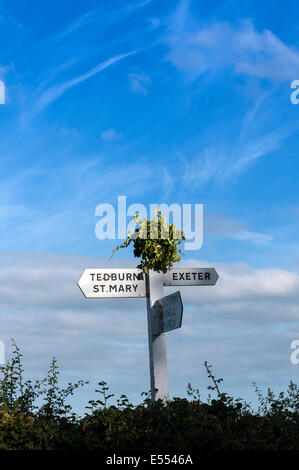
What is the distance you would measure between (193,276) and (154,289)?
2.82 ft

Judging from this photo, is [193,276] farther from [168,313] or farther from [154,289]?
[168,313]

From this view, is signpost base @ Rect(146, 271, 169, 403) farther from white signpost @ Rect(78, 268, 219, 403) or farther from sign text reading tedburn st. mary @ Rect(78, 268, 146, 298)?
sign text reading tedburn st. mary @ Rect(78, 268, 146, 298)

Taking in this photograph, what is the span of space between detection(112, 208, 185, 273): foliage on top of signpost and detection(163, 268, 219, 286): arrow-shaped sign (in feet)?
0.55

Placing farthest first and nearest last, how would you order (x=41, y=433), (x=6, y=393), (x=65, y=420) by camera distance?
1. (x=6, y=393)
2. (x=65, y=420)
3. (x=41, y=433)

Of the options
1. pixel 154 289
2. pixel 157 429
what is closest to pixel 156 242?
pixel 154 289

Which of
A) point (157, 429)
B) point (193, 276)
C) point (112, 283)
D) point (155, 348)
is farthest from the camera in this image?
point (193, 276)

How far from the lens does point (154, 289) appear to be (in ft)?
35.1

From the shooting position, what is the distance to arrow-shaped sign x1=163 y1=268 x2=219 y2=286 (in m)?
11.0

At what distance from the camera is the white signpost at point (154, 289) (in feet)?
33.8

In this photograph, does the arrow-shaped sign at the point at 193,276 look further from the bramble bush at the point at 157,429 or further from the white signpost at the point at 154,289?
the bramble bush at the point at 157,429
